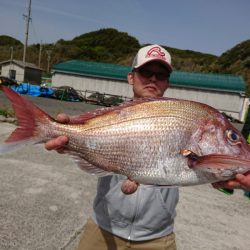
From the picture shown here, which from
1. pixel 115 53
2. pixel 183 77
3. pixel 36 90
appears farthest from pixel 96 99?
pixel 115 53

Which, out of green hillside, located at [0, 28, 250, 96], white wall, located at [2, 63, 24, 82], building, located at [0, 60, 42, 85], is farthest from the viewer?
green hillside, located at [0, 28, 250, 96]

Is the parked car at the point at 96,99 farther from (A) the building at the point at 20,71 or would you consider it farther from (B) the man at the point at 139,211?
(B) the man at the point at 139,211

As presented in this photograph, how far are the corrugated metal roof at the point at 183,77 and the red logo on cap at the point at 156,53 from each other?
30.3 metres

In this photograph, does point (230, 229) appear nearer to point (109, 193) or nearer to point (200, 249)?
point (200, 249)

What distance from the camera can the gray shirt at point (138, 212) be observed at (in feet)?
7.74

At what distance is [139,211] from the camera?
236cm

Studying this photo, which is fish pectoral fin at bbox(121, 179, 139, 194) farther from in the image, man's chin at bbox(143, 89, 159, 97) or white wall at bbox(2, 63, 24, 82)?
white wall at bbox(2, 63, 24, 82)

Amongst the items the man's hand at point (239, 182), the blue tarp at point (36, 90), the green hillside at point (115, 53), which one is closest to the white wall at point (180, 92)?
the blue tarp at point (36, 90)

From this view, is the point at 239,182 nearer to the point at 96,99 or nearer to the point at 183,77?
the point at 96,99

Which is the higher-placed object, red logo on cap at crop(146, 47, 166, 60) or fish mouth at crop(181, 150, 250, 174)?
red logo on cap at crop(146, 47, 166, 60)

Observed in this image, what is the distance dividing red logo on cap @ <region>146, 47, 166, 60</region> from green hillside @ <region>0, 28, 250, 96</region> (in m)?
48.5

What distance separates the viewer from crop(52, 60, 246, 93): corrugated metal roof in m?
31.8

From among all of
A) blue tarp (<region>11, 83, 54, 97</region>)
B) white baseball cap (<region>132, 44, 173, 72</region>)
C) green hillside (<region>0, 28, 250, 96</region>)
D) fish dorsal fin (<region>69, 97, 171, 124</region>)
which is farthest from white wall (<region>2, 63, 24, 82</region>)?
fish dorsal fin (<region>69, 97, 171, 124</region>)

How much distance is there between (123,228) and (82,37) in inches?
3664
